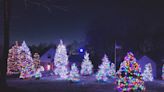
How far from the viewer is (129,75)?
2375 cm

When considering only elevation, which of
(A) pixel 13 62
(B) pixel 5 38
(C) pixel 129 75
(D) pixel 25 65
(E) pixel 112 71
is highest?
(B) pixel 5 38

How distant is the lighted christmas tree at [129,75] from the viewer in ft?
77.6

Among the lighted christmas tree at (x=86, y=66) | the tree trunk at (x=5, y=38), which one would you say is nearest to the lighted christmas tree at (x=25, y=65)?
the lighted christmas tree at (x=86, y=66)

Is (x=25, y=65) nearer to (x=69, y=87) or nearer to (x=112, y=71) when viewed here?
(x=112, y=71)

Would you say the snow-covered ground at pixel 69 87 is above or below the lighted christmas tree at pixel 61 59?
below

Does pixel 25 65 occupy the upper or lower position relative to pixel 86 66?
upper

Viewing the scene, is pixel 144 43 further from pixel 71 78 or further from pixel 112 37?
pixel 71 78

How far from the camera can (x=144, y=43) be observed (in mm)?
61562

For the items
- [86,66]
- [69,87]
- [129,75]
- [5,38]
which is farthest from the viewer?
[86,66]

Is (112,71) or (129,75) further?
(112,71)

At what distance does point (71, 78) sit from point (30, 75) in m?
8.58

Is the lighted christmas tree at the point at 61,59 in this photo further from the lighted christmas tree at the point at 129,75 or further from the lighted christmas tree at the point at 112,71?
the lighted christmas tree at the point at 129,75

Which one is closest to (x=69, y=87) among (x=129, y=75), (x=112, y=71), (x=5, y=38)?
(x=129, y=75)

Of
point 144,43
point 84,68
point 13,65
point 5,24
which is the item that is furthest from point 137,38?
point 5,24
